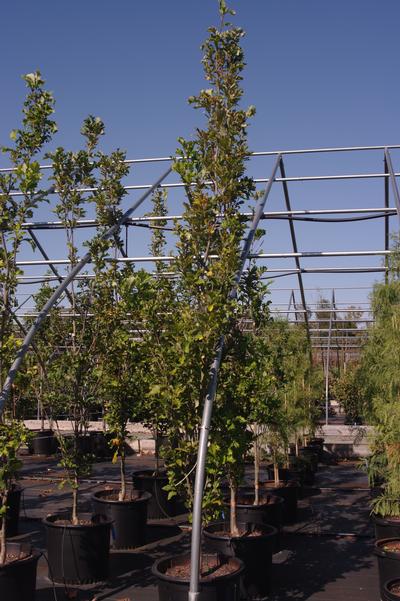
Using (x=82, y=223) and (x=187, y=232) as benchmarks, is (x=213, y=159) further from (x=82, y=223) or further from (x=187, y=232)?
(x=82, y=223)

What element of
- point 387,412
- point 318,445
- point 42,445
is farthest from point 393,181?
point 42,445

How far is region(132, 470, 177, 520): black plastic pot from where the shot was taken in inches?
394

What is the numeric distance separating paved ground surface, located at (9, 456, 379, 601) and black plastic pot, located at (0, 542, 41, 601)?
0.70m

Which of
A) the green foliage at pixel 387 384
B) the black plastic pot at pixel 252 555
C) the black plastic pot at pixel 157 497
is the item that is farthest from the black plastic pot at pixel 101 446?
the black plastic pot at pixel 252 555

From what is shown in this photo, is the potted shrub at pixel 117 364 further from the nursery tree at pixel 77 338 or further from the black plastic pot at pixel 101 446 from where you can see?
the black plastic pot at pixel 101 446

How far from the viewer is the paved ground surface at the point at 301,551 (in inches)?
256

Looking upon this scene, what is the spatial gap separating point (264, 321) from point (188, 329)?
121 inches

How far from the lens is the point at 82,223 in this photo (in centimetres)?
966

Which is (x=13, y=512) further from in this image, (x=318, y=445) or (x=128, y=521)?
(x=318, y=445)

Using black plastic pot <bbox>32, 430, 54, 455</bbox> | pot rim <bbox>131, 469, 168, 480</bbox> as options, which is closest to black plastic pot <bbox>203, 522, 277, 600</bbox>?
pot rim <bbox>131, 469, 168, 480</bbox>

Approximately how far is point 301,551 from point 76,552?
294 cm

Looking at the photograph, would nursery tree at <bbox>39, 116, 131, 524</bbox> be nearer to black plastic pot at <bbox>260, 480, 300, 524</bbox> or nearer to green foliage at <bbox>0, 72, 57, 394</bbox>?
green foliage at <bbox>0, 72, 57, 394</bbox>

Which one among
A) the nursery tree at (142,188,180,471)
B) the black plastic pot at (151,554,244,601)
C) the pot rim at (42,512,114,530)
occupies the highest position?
the nursery tree at (142,188,180,471)

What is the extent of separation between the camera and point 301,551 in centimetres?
798
